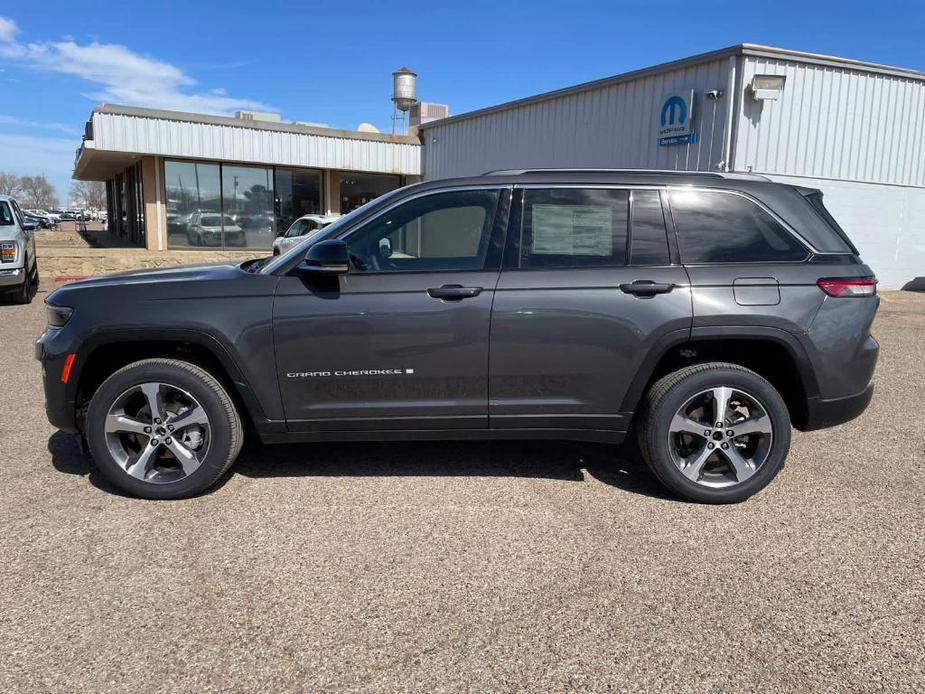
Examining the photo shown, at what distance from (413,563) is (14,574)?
1.74 m

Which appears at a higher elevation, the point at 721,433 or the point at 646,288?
the point at 646,288

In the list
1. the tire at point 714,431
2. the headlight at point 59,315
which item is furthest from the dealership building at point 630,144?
the headlight at point 59,315

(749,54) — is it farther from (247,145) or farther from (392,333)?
(247,145)

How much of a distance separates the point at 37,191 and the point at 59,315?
505 ft

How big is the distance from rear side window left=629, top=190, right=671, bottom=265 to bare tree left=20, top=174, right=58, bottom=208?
479 feet

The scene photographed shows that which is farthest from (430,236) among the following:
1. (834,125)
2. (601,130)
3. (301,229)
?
A: (301,229)

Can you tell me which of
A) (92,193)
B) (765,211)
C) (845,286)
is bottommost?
(845,286)

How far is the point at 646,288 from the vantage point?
12.8 feet

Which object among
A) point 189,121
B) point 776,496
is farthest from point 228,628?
point 189,121

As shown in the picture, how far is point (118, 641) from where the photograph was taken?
2715 mm

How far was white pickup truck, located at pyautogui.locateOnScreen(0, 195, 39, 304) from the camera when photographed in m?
11.7

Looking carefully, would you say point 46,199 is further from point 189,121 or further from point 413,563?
point 413,563

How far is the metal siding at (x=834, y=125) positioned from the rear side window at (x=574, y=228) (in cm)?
972

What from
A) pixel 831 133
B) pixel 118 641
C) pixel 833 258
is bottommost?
pixel 118 641
